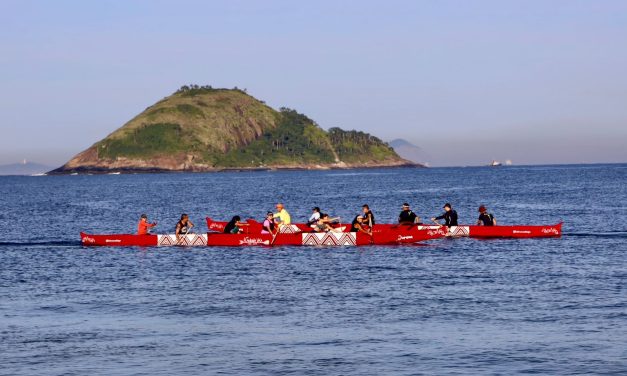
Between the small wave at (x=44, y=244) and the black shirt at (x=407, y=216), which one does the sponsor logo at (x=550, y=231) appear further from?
the small wave at (x=44, y=244)

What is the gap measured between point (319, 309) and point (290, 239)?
18066 mm

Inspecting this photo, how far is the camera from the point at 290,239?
4525 centimetres

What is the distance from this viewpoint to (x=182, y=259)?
135ft

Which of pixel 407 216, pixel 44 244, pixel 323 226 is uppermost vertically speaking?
pixel 407 216

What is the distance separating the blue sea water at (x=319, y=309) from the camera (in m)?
20.5

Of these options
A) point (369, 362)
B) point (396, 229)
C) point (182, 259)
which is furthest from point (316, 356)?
point (396, 229)

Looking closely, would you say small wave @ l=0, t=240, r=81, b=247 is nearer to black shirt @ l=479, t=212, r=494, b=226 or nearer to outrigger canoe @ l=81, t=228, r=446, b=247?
outrigger canoe @ l=81, t=228, r=446, b=247

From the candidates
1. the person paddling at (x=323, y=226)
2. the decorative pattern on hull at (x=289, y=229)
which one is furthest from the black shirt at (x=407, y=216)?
the decorative pattern on hull at (x=289, y=229)

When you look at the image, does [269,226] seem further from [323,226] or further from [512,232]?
[512,232]

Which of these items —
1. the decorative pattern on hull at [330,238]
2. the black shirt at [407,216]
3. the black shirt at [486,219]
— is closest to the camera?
the decorative pattern on hull at [330,238]

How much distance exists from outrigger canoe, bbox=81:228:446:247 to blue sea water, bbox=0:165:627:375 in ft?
1.80

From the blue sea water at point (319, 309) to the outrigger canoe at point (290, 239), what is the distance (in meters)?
0.55

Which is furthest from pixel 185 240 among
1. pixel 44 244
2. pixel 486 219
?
pixel 486 219

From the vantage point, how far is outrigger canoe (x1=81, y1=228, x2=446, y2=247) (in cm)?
4478
